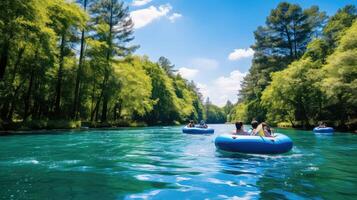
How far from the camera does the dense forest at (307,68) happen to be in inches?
1164

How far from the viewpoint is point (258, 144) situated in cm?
1184

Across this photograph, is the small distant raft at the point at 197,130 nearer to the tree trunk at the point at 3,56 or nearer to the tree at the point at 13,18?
the tree at the point at 13,18

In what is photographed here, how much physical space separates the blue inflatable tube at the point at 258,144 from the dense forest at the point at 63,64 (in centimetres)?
1566

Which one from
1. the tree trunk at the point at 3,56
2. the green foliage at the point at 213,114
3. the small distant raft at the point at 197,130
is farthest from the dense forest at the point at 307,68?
the green foliage at the point at 213,114

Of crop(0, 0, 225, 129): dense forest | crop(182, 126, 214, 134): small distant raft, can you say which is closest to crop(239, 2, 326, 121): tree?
crop(0, 0, 225, 129): dense forest

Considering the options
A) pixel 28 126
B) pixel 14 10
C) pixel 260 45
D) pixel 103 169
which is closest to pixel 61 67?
pixel 28 126

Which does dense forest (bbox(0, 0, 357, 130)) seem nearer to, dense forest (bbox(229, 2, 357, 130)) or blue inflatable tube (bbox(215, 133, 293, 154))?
dense forest (bbox(229, 2, 357, 130))

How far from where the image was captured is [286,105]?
145 feet

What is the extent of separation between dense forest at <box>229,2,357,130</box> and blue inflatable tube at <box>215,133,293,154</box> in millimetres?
18590

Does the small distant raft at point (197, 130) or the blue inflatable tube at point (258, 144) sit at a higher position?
the small distant raft at point (197, 130)

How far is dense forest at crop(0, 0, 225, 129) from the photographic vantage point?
21438 mm

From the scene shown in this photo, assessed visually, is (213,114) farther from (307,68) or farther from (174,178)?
(174,178)

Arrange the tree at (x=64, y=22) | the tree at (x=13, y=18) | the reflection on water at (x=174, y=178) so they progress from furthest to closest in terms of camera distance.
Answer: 1. the tree at (x=64, y=22)
2. the tree at (x=13, y=18)
3. the reflection on water at (x=174, y=178)

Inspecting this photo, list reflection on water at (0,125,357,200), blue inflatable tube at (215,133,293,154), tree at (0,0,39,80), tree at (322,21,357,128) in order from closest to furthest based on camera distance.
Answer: reflection on water at (0,125,357,200) → blue inflatable tube at (215,133,293,154) → tree at (0,0,39,80) → tree at (322,21,357,128)
